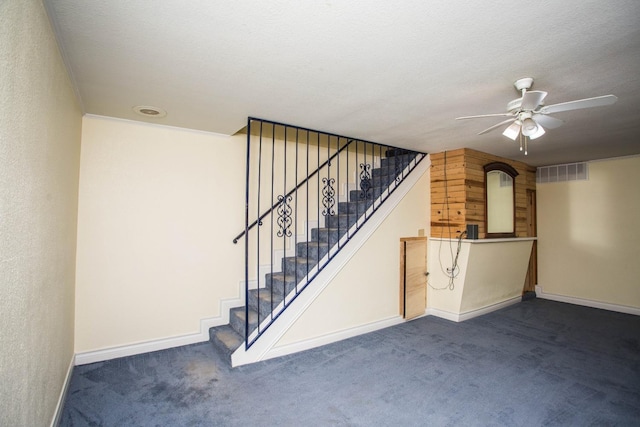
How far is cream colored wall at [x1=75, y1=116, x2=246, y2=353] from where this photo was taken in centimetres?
310

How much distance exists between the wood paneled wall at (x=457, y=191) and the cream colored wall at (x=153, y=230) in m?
2.94

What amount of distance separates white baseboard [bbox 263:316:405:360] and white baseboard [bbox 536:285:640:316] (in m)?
3.52

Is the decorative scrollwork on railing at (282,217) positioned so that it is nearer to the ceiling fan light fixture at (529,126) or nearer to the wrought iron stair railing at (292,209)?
the wrought iron stair railing at (292,209)

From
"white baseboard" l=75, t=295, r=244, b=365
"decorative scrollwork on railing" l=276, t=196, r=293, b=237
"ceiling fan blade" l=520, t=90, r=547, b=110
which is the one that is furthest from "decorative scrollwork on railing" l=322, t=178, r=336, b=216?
"ceiling fan blade" l=520, t=90, r=547, b=110

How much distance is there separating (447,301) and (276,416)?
10.8 ft

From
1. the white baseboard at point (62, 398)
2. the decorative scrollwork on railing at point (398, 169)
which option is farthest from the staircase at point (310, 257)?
the white baseboard at point (62, 398)

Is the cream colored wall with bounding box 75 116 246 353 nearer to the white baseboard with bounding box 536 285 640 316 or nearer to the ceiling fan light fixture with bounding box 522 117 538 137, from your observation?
the ceiling fan light fixture with bounding box 522 117 538 137

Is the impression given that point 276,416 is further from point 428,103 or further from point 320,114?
point 428,103

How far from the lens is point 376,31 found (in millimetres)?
1754

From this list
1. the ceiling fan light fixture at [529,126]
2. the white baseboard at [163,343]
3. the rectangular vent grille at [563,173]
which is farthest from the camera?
the rectangular vent grille at [563,173]

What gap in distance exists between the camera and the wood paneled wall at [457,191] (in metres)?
4.45

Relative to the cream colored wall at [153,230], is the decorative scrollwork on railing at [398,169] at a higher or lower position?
higher

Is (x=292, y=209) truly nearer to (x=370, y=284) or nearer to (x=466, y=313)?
(x=370, y=284)

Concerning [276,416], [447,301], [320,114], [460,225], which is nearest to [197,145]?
[320,114]
